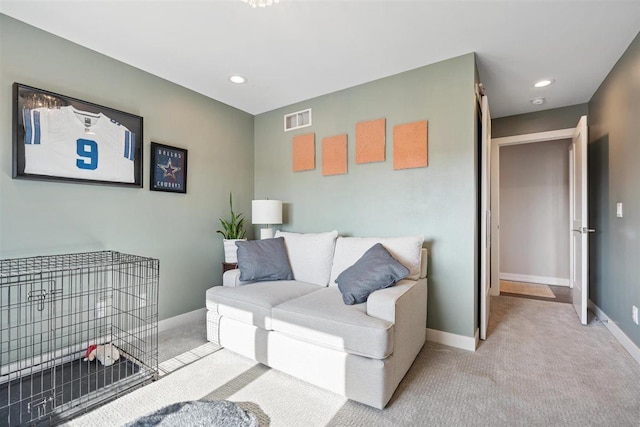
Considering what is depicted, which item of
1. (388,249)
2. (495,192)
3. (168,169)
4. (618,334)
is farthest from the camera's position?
(495,192)

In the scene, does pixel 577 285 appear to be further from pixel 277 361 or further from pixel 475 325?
pixel 277 361

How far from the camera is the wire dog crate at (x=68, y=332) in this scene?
1.69m

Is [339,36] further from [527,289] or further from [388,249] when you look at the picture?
[527,289]

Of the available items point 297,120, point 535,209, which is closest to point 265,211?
point 297,120

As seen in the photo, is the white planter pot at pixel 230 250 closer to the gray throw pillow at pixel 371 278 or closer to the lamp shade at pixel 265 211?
the lamp shade at pixel 265 211

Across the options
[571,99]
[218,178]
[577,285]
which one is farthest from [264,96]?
[577,285]

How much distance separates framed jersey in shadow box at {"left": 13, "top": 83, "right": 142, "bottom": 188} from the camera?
1.98 meters

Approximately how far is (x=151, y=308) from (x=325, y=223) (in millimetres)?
1907

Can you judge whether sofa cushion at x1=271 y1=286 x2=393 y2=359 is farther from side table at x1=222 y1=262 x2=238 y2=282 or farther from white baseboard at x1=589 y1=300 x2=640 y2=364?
white baseboard at x1=589 y1=300 x2=640 y2=364

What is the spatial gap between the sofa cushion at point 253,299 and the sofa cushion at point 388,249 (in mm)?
320

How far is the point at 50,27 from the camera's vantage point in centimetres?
207

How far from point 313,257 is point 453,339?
1426 mm

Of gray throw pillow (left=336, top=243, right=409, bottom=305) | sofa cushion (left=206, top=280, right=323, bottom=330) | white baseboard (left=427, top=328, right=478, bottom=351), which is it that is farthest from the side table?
white baseboard (left=427, top=328, right=478, bottom=351)

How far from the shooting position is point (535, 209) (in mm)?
4734
